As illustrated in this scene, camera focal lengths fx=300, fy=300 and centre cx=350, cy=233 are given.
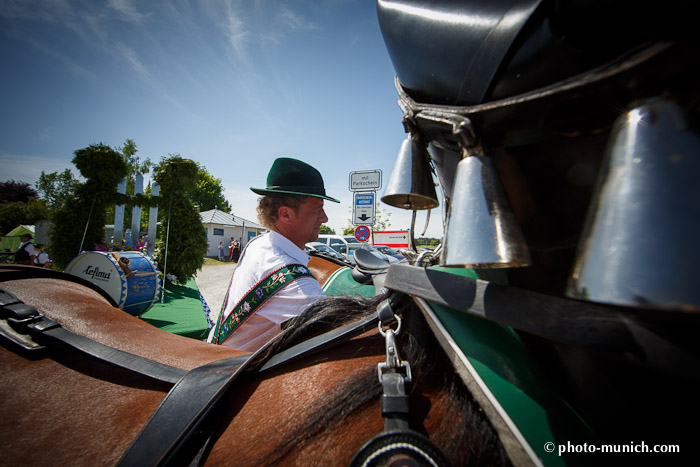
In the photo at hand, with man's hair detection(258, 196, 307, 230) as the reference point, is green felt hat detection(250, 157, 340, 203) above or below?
above

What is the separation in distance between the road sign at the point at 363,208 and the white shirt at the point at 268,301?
Answer: 568 cm

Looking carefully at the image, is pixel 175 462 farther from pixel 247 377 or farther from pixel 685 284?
pixel 685 284

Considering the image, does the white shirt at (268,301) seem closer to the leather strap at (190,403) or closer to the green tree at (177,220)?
the leather strap at (190,403)

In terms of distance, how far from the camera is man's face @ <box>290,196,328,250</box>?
8.86 ft

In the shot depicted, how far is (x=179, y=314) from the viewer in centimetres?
701

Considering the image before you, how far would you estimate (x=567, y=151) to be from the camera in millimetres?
540

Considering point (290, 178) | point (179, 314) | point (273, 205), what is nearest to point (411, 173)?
point (290, 178)

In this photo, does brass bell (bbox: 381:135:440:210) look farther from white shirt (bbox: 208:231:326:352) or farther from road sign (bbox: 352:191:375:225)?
road sign (bbox: 352:191:375:225)

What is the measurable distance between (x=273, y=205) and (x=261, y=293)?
1.09m

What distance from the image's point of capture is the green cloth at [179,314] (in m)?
5.79

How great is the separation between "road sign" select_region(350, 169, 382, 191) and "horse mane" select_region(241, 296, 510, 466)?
22.8ft

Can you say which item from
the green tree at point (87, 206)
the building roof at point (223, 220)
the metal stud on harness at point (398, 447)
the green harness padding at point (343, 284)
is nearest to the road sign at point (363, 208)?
the green harness padding at point (343, 284)

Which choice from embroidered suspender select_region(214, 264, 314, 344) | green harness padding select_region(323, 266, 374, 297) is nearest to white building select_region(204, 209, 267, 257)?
green harness padding select_region(323, 266, 374, 297)

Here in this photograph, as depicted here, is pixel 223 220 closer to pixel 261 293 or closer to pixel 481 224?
pixel 261 293
